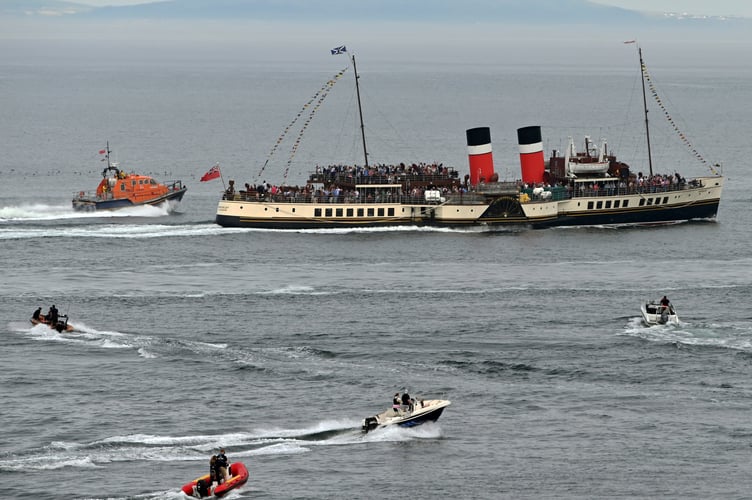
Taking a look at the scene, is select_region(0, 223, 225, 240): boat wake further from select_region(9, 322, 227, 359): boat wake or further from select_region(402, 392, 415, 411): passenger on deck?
select_region(402, 392, 415, 411): passenger on deck

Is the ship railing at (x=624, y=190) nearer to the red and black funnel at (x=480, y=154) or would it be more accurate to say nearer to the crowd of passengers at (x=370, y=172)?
the red and black funnel at (x=480, y=154)

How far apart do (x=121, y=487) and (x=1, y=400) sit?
1520 cm

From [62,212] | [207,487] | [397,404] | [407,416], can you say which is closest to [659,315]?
[397,404]

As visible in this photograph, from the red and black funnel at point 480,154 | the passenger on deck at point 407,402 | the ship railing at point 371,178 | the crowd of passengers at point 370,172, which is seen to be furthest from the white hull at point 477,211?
the passenger on deck at point 407,402

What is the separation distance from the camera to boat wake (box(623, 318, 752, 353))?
271 ft

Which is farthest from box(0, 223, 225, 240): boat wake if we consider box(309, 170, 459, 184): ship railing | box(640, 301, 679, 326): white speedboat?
box(640, 301, 679, 326): white speedboat

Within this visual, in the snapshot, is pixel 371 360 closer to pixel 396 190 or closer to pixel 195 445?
pixel 195 445

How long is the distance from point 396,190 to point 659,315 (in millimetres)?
46719

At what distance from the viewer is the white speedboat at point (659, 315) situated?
8688cm

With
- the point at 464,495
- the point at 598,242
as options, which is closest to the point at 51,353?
the point at 464,495

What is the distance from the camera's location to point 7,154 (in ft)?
636

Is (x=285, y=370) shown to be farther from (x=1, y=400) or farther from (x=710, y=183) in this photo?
(x=710, y=183)

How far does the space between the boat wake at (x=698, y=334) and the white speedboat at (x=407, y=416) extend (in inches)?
825

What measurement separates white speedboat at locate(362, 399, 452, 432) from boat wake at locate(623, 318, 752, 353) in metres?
20.9
